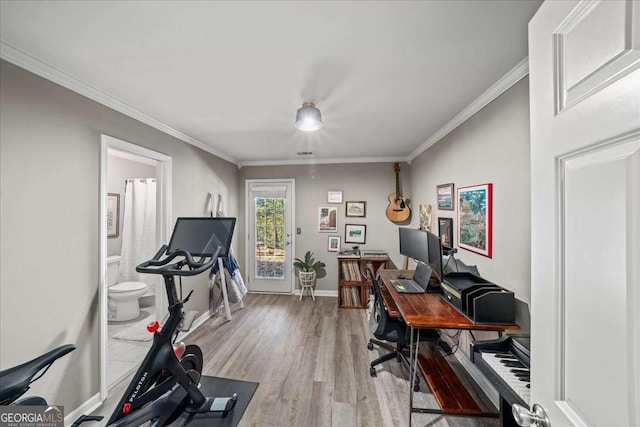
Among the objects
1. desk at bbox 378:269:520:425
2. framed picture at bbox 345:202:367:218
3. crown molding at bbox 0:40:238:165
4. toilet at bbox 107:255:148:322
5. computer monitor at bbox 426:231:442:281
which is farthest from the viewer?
framed picture at bbox 345:202:367:218

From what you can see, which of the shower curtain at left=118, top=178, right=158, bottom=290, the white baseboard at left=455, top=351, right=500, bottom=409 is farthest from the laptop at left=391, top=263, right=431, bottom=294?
the shower curtain at left=118, top=178, right=158, bottom=290

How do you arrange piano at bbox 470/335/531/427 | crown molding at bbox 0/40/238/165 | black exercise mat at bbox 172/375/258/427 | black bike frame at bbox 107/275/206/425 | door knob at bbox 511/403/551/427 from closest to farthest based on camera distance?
door knob at bbox 511/403/551/427 < piano at bbox 470/335/531/427 < crown molding at bbox 0/40/238/165 < black bike frame at bbox 107/275/206/425 < black exercise mat at bbox 172/375/258/427

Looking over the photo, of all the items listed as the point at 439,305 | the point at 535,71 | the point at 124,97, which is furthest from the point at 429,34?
the point at 124,97

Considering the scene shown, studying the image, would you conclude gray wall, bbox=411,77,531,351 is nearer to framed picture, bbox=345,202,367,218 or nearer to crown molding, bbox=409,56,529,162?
crown molding, bbox=409,56,529,162

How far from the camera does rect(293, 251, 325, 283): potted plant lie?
4004 millimetres

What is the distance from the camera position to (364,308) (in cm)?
368

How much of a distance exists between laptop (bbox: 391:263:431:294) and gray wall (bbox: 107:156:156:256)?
165 inches

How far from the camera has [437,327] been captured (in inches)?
59.6

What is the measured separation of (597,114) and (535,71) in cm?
31

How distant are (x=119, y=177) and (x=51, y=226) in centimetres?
273

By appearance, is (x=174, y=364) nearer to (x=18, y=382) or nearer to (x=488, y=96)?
(x=18, y=382)

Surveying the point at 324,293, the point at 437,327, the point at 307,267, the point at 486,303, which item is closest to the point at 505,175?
the point at 486,303

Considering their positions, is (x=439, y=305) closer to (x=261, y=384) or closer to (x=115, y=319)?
(x=261, y=384)

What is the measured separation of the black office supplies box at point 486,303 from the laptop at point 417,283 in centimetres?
40
